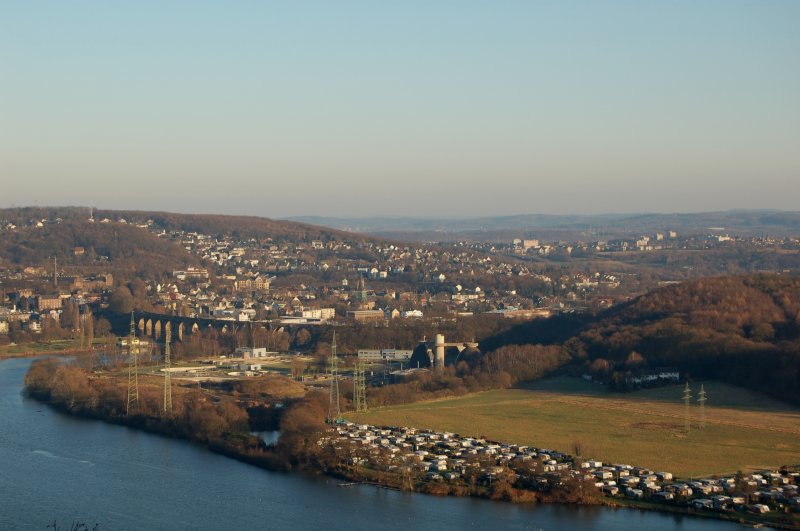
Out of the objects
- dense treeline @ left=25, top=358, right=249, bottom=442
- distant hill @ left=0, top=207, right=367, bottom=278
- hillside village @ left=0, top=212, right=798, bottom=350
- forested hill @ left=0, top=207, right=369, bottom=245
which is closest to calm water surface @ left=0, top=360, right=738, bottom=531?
dense treeline @ left=25, top=358, right=249, bottom=442

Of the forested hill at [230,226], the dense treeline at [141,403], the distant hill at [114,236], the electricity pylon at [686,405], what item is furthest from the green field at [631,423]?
the forested hill at [230,226]

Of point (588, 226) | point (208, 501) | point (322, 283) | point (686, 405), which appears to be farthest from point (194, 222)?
point (588, 226)

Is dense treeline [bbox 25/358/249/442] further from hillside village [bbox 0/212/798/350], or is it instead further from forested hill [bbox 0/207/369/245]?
forested hill [bbox 0/207/369/245]

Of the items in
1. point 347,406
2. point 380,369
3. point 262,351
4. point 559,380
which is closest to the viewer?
point 347,406

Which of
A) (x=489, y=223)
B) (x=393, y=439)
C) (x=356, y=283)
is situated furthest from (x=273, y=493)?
(x=489, y=223)

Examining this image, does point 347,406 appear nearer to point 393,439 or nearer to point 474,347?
point 393,439

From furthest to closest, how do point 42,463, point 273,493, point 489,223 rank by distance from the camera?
point 489,223, point 42,463, point 273,493

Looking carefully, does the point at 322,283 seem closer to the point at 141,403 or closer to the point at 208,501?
the point at 141,403
